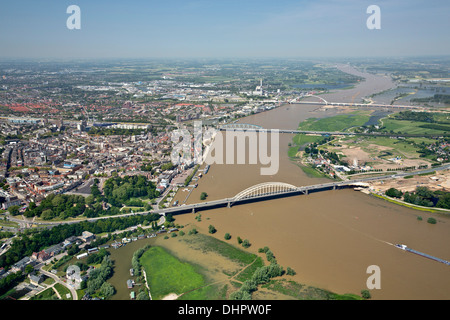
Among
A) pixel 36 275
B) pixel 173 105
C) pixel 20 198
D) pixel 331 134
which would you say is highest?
pixel 173 105

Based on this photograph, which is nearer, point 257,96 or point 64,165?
point 64,165

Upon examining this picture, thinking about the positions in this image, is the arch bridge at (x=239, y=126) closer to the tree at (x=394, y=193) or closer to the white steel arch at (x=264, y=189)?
the white steel arch at (x=264, y=189)

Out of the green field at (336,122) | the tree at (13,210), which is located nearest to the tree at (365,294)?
the tree at (13,210)

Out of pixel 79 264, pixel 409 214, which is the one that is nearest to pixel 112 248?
pixel 79 264

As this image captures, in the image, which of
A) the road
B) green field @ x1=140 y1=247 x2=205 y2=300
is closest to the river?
green field @ x1=140 y1=247 x2=205 y2=300

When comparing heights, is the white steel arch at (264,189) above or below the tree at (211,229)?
above

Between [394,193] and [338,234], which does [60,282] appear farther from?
[394,193]

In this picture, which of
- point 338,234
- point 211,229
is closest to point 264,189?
point 211,229

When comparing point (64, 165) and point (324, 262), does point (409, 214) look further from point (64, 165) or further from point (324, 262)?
point (64, 165)
